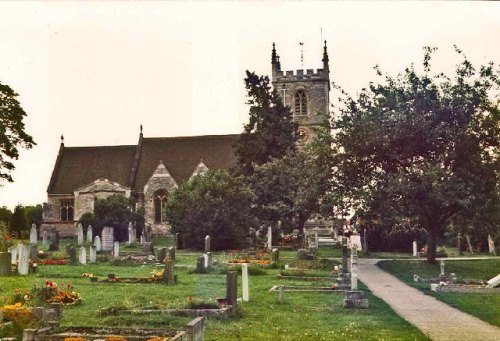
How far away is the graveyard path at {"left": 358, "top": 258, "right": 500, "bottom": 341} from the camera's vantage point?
39.7ft

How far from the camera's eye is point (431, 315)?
14688 mm

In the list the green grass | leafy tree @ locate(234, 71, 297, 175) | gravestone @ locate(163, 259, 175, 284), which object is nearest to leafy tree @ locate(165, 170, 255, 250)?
leafy tree @ locate(234, 71, 297, 175)

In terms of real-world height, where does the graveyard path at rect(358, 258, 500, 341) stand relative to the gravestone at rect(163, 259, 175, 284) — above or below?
below

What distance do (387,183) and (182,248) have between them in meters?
16.9

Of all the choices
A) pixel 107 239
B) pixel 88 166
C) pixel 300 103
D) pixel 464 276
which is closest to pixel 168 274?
pixel 464 276

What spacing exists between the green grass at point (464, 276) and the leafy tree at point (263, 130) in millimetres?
16092

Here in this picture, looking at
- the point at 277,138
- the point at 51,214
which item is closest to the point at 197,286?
the point at 277,138

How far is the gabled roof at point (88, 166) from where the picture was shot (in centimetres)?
5938

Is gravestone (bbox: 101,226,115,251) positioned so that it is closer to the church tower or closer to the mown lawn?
the mown lawn

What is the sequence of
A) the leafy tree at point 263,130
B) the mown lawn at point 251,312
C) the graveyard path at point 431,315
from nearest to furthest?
the mown lawn at point 251,312
the graveyard path at point 431,315
the leafy tree at point 263,130

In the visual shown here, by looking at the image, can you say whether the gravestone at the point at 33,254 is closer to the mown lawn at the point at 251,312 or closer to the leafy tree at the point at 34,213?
the mown lawn at the point at 251,312

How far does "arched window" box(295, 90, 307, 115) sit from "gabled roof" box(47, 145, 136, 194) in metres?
16.0

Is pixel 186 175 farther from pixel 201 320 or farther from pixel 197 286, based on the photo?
pixel 201 320

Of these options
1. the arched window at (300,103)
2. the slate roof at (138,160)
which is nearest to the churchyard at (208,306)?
the slate roof at (138,160)
